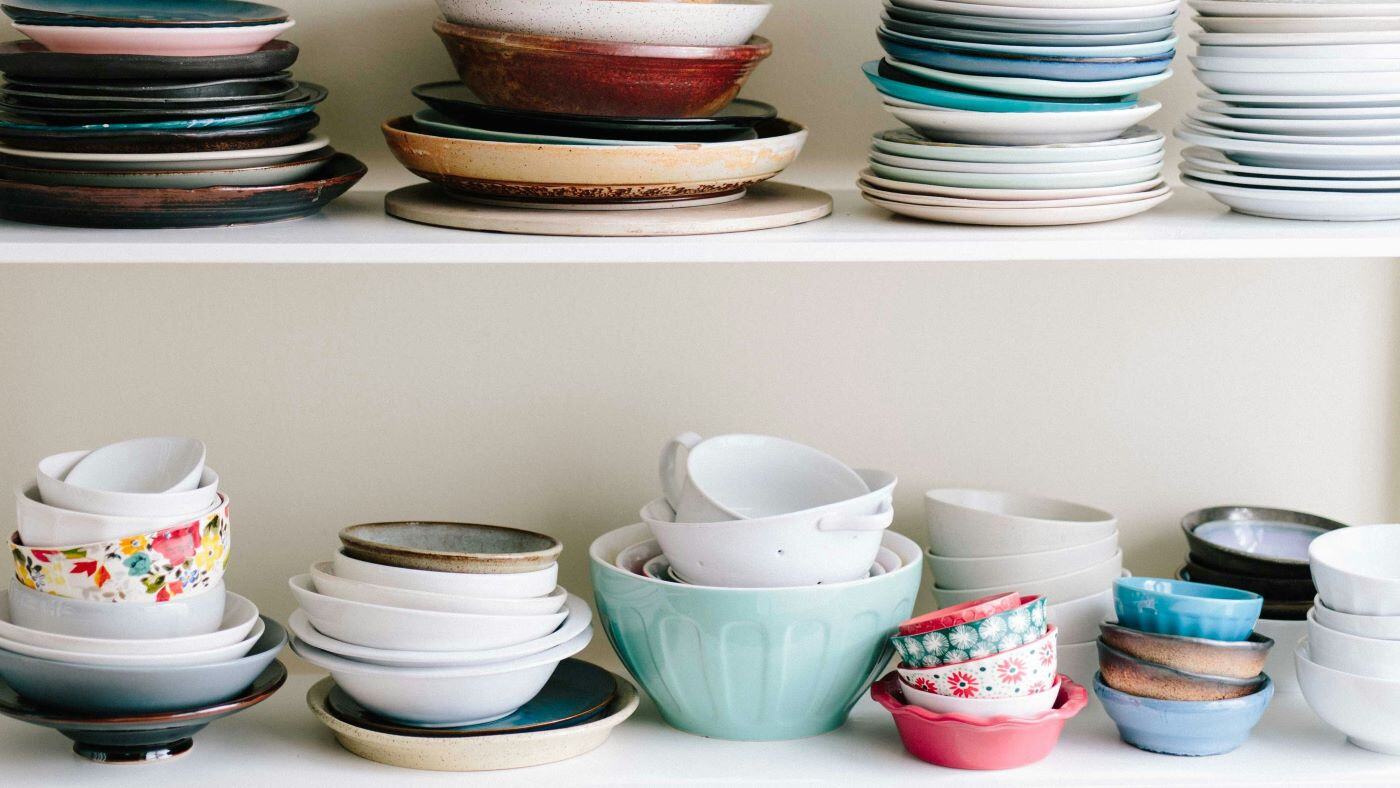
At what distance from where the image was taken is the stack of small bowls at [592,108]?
3.88ft

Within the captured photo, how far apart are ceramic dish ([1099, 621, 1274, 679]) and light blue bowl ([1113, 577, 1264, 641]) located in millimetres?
13

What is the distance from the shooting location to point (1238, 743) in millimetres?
1293

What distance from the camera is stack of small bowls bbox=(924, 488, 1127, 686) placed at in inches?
54.6

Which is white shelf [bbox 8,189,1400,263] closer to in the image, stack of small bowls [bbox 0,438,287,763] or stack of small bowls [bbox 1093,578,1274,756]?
stack of small bowls [bbox 0,438,287,763]

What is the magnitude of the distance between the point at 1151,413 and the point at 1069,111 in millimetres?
458

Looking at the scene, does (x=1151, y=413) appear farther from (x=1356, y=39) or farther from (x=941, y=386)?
(x=1356, y=39)

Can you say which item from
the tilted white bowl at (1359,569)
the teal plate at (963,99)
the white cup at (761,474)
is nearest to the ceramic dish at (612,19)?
the teal plate at (963,99)

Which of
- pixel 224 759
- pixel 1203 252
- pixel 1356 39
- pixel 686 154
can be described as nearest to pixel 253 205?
pixel 686 154

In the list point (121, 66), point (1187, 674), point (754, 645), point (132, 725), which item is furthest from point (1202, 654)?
point (121, 66)

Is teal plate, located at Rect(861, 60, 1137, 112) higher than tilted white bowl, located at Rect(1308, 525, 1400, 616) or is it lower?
higher

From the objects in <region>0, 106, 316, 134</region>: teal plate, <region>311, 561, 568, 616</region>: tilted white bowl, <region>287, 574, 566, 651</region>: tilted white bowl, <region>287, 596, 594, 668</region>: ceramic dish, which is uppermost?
<region>0, 106, 316, 134</region>: teal plate

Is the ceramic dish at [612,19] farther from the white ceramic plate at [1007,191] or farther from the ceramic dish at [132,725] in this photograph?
the ceramic dish at [132,725]

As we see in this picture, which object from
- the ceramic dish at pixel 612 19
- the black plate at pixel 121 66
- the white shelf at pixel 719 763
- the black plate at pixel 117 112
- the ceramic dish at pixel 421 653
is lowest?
the white shelf at pixel 719 763

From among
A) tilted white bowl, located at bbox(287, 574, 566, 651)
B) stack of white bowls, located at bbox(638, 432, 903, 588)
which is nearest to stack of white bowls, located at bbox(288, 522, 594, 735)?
tilted white bowl, located at bbox(287, 574, 566, 651)
